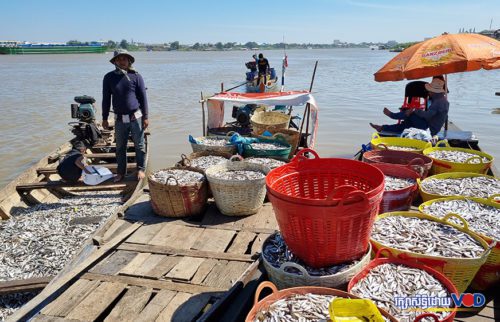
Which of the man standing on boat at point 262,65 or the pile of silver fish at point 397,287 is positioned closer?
the pile of silver fish at point 397,287

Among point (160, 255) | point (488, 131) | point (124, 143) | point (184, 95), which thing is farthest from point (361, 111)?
point (160, 255)

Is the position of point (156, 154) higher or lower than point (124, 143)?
lower

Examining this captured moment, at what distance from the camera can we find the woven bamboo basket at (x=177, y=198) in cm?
468

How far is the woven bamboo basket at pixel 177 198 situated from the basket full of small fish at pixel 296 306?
248cm

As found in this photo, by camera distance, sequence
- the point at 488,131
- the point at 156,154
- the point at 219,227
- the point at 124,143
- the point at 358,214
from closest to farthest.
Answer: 1. the point at 358,214
2. the point at 219,227
3. the point at 124,143
4. the point at 156,154
5. the point at 488,131

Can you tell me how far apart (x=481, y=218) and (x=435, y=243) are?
846mm

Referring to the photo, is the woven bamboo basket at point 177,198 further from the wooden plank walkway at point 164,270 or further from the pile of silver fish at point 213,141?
the pile of silver fish at point 213,141

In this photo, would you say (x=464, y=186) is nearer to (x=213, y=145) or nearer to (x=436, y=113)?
(x=436, y=113)

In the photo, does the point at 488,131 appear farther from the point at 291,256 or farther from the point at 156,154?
the point at 291,256

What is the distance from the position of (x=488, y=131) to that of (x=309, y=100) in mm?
10643

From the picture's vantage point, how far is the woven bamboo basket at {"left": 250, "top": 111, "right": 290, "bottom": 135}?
→ 26.8 ft

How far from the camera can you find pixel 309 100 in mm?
7348

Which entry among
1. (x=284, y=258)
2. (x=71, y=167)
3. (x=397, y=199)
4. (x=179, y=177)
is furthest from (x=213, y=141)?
(x=284, y=258)

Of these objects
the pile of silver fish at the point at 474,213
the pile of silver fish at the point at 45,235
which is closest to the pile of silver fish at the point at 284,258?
the pile of silver fish at the point at 474,213
